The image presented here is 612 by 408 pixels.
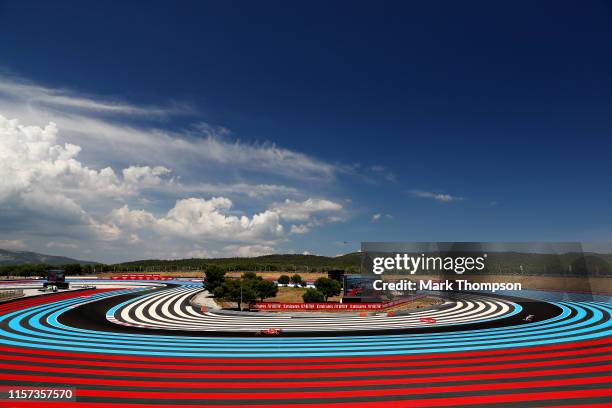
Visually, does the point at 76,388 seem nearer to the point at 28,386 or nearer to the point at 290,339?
the point at 28,386

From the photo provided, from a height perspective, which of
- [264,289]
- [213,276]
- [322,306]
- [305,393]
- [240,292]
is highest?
[213,276]

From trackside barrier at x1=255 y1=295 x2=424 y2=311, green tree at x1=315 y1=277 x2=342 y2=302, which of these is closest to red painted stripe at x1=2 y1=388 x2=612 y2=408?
trackside barrier at x1=255 y1=295 x2=424 y2=311

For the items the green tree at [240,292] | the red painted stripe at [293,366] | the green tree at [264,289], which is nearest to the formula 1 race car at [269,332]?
the red painted stripe at [293,366]

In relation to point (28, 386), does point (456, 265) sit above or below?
above

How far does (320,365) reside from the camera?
20859mm

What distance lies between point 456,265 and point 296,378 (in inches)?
1237

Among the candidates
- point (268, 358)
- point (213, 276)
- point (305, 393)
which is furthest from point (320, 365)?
point (213, 276)

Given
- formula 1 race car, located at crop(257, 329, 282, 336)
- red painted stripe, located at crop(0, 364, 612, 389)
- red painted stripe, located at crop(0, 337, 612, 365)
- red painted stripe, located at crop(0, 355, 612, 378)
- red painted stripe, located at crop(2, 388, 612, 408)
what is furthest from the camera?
formula 1 race car, located at crop(257, 329, 282, 336)

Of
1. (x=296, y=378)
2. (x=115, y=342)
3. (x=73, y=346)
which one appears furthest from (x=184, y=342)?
(x=296, y=378)

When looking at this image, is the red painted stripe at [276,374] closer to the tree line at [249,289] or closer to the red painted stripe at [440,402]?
the red painted stripe at [440,402]

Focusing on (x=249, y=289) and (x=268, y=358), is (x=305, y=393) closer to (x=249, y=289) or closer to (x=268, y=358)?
(x=268, y=358)

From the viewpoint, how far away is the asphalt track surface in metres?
16.4

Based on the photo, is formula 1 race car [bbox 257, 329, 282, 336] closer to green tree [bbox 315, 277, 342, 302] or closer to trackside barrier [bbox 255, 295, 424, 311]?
trackside barrier [bbox 255, 295, 424, 311]

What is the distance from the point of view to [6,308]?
4206 cm
